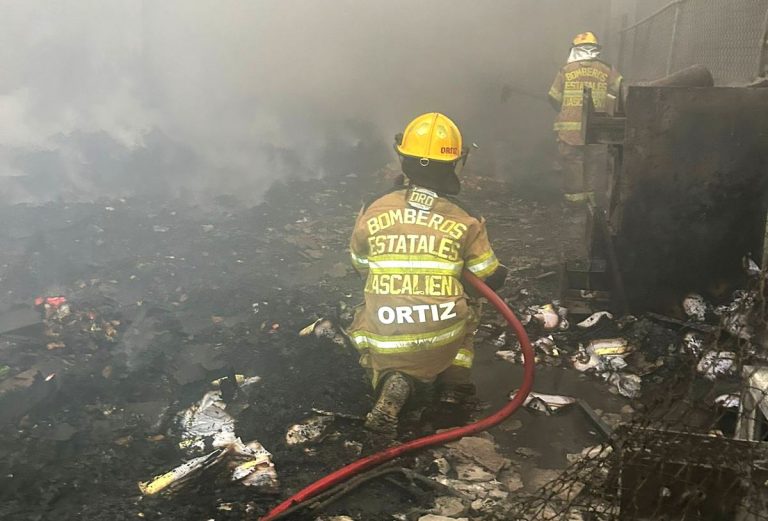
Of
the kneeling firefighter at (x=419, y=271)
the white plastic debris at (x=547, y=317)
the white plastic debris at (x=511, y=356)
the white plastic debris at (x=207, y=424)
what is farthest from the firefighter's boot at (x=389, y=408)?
the white plastic debris at (x=547, y=317)

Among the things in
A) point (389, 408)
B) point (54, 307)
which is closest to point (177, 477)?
point (389, 408)

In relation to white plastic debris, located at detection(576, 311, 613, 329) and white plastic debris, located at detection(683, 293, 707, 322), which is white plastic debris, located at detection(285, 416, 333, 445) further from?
white plastic debris, located at detection(683, 293, 707, 322)

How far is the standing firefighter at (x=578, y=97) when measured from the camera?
296 inches

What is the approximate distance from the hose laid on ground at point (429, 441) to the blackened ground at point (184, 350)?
12 cm

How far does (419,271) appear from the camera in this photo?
3223 mm

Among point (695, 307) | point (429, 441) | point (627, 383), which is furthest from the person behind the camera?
point (695, 307)

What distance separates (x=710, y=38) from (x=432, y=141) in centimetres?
465

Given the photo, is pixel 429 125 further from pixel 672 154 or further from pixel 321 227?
pixel 321 227

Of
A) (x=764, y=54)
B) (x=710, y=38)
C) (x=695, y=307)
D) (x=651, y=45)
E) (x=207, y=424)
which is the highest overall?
(x=651, y=45)

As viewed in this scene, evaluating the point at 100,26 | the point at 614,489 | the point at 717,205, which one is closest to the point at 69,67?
the point at 100,26

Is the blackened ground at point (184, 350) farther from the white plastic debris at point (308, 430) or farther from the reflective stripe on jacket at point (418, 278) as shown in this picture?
the reflective stripe on jacket at point (418, 278)

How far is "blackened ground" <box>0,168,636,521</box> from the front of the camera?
287 cm

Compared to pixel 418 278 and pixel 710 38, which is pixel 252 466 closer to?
pixel 418 278

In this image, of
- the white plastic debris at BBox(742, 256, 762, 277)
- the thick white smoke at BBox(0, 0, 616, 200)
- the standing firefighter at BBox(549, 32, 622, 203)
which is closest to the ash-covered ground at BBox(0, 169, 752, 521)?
the white plastic debris at BBox(742, 256, 762, 277)
